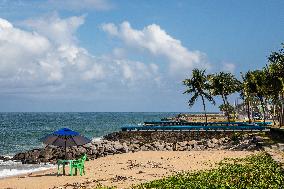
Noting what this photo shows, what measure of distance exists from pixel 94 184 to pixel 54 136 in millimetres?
8140

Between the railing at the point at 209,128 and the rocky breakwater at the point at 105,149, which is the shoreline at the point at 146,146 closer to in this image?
the rocky breakwater at the point at 105,149

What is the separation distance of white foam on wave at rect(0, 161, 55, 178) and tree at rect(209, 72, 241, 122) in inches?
1881

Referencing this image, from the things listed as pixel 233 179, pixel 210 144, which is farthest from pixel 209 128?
pixel 233 179

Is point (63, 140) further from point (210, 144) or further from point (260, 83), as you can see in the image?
point (260, 83)

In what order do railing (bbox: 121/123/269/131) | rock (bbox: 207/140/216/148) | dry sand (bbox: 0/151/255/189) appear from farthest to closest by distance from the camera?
1. railing (bbox: 121/123/269/131)
2. rock (bbox: 207/140/216/148)
3. dry sand (bbox: 0/151/255/189)

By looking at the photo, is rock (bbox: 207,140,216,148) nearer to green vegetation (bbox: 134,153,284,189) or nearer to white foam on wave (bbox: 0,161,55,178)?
white foam on wave (bbox: 0,161,55,178)

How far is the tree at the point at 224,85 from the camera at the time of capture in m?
82.1

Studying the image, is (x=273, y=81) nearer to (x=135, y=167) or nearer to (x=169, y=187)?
(x=135, y=167)

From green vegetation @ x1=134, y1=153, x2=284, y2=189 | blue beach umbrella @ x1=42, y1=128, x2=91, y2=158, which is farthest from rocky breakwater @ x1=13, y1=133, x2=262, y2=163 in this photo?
green vegetation @ x1=134, y1=153, x2=284, y2=189

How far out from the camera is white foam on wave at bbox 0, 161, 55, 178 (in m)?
35.1

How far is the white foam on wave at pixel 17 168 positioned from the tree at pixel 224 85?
4778 cm

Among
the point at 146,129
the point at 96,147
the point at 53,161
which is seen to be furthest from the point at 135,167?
the point at 146,129

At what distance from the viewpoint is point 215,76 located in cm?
8231

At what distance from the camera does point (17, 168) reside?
127 ft
